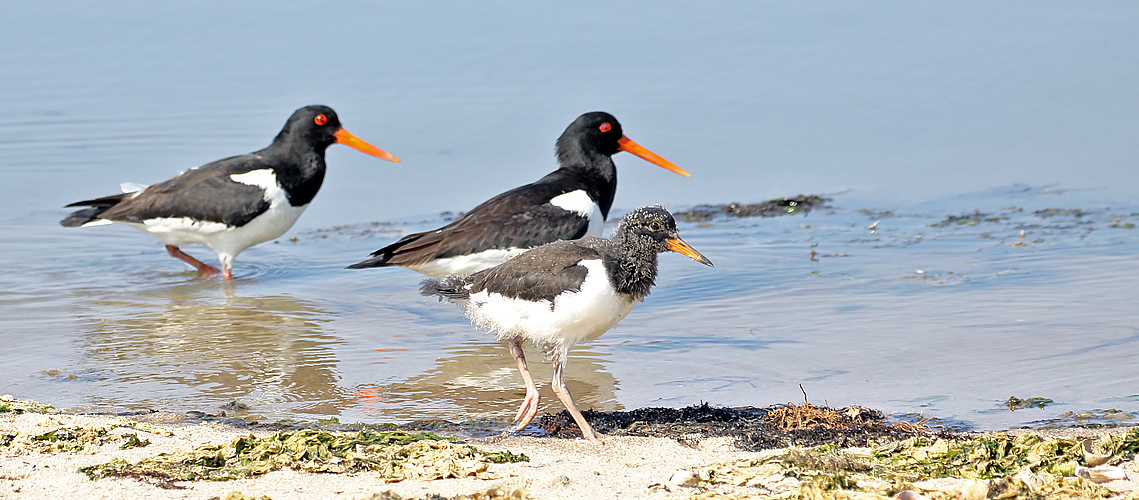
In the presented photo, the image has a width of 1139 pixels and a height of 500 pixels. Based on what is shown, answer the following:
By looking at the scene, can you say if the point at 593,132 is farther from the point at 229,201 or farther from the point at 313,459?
the point at 313,459

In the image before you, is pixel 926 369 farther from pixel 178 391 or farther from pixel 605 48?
pixel 605 48

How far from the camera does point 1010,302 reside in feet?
21.4

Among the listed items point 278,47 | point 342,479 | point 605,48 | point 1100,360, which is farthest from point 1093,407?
point 278,47

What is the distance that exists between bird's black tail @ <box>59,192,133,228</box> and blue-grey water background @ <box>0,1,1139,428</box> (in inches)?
10.5

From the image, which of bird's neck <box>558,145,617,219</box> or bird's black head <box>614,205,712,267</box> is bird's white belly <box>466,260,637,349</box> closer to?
bird's black head <box>614,205,712,267</box>

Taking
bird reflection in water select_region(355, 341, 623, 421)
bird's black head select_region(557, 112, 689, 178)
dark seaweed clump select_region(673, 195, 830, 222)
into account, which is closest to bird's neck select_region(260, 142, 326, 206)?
bird's black head select_region(557, 112, 689, 178)

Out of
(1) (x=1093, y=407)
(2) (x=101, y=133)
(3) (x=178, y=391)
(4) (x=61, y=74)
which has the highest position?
(4) (x=61, y=74)

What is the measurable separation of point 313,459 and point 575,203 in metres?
3.30

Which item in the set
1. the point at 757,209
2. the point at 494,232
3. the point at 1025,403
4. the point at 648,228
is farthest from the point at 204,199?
the point at 1025,403

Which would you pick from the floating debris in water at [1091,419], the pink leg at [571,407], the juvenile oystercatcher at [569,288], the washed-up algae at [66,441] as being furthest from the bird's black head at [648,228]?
the washed-up algae at [66,441]

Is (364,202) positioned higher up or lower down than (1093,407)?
higher up

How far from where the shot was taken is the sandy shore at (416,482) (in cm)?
363

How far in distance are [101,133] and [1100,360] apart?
8695 millimetres

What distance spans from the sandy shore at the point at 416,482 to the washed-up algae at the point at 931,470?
0.03 metres
